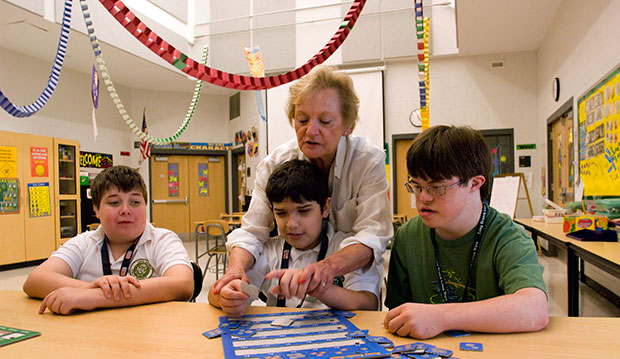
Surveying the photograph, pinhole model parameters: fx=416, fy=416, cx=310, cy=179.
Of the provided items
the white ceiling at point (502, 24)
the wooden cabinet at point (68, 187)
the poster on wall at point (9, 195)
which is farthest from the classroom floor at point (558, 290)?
the white ceiling at point (502, 24)

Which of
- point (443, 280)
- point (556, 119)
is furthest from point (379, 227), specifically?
point (556, 119)

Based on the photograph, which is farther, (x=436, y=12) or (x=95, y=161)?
(x=95, y=161)

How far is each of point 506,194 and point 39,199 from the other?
22.8 feet

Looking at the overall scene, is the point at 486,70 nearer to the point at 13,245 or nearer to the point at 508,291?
the point at 508,291

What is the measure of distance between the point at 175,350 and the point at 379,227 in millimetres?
808

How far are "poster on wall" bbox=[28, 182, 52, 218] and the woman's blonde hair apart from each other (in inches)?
254

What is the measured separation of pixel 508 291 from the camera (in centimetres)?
111

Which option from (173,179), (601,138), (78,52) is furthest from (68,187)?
(601,138)

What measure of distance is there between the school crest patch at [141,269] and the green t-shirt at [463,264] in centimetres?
90

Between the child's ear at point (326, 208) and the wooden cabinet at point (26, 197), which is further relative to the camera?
the wooden cabinet at point (26, 197)

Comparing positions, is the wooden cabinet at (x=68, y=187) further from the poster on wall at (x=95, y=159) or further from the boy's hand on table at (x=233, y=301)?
the boy's hand on table at (x=233, y=301)

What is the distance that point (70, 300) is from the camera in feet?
3.93

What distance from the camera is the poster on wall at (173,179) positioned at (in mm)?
9961

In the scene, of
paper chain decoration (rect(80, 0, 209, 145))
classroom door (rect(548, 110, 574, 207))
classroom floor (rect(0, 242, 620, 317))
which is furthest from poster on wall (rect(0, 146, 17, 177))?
classroom door (rect(548, 110, 574, 207))
